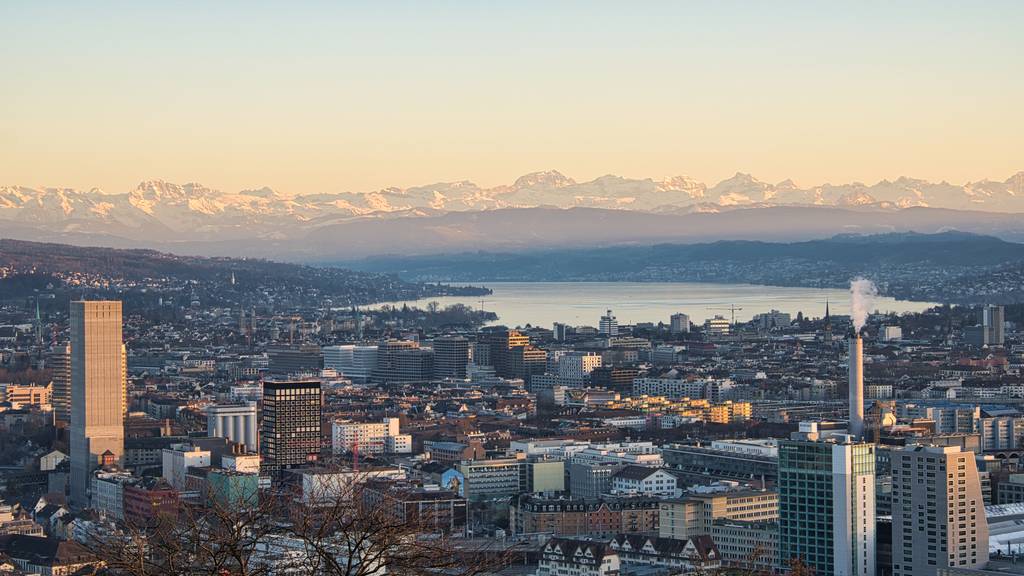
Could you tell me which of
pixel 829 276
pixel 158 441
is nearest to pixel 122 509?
pixel 158 441

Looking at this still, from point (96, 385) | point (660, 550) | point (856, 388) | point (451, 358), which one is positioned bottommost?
point (660, 550)

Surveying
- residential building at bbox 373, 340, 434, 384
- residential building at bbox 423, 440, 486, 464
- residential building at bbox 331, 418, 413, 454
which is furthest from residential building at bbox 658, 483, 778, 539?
residential building at bbox 373, 340, 434, 384

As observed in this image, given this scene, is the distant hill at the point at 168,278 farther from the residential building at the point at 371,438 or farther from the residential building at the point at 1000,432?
the residential building at the point at 1000,432

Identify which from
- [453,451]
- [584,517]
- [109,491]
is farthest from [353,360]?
[584,517]

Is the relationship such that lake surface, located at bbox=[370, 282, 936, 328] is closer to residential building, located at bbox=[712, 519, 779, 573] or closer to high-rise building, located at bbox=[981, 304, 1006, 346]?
high-rise building, located at bbox=[981, 304, 1006, 346]

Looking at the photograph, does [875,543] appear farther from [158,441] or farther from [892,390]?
[892,390]

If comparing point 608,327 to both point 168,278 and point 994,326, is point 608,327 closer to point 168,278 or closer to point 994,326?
point 994,326
